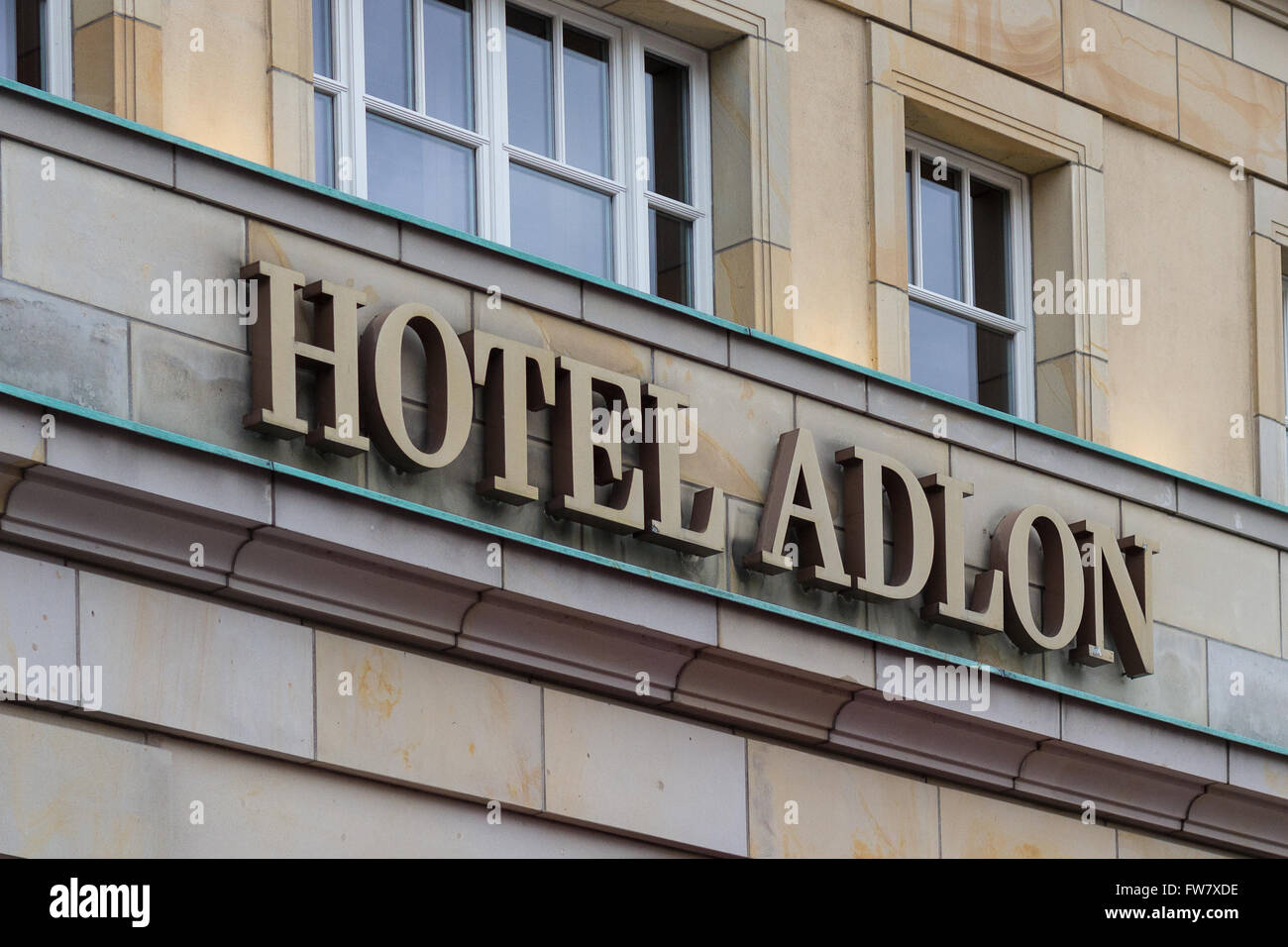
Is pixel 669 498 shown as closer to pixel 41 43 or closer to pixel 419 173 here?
pixel 419 173

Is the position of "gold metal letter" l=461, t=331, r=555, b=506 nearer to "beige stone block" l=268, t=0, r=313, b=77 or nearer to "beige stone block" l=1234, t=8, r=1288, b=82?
"beige stone block" l=268, t=0, r=313, b=77

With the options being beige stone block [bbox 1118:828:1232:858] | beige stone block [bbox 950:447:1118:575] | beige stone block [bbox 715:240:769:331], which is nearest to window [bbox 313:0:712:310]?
beige stone block [bbox 715:240:769:331]

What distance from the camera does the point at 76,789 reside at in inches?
412

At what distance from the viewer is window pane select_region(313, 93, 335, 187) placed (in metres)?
12.8

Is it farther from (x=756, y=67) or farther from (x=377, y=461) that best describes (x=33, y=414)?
(x=756, y=67)

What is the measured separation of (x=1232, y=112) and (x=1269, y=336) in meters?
1.46

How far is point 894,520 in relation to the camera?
540 inches

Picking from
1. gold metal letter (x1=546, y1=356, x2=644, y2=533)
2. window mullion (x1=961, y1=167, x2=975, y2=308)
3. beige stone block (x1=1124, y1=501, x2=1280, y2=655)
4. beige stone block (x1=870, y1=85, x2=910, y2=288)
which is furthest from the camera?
window mullion (x1=961, y1=167, x2=975, y2=308)

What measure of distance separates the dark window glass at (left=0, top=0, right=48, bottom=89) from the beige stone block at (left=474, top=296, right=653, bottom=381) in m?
2.02

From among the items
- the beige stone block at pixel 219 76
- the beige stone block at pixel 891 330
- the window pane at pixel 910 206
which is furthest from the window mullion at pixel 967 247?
the beige stone block at pixel 219 76

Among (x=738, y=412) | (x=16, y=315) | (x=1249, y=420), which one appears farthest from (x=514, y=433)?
(x=1249, y=420)

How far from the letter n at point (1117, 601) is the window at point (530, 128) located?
8.20ft

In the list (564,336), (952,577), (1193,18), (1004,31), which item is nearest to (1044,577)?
(952,577)
